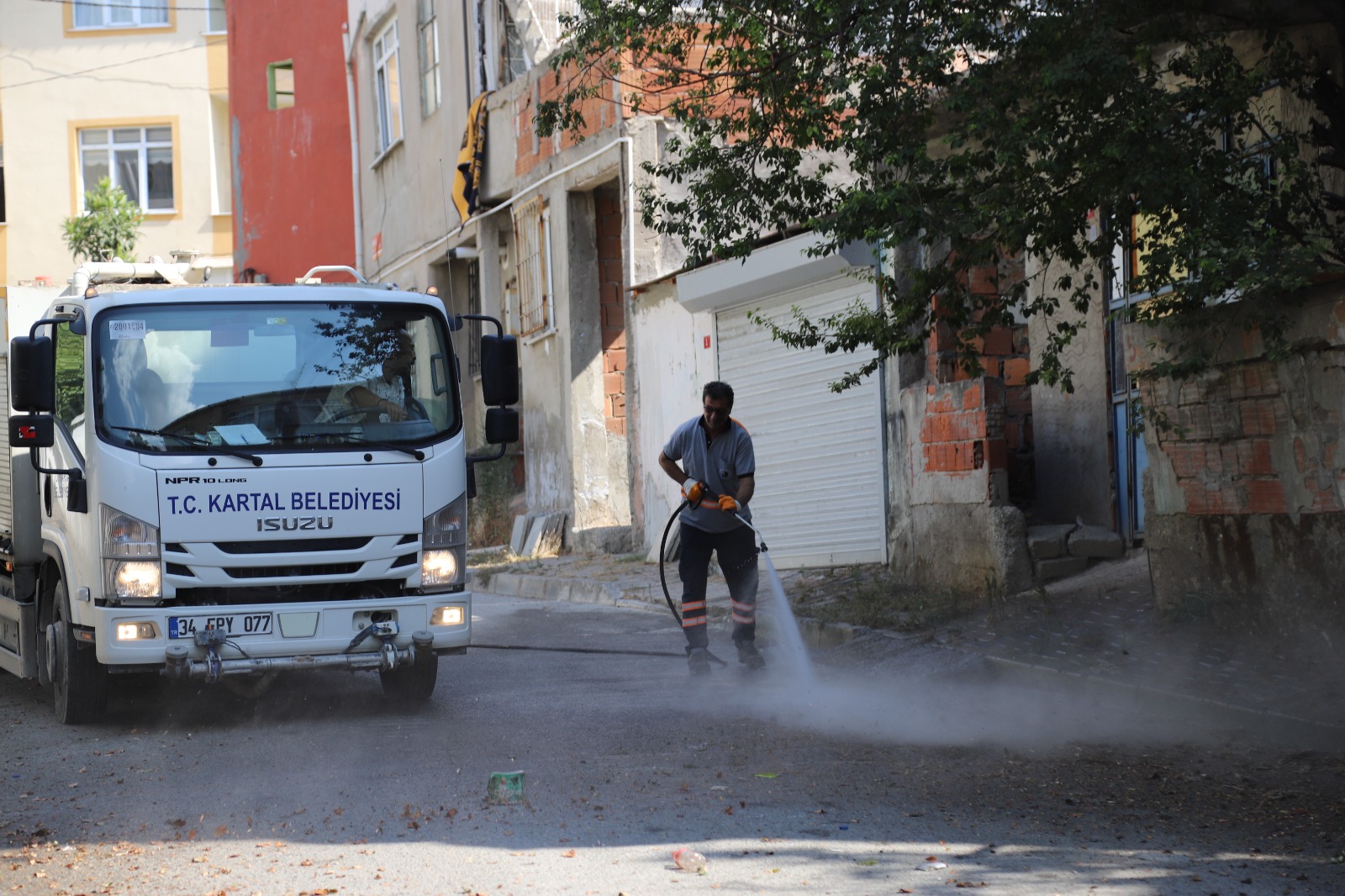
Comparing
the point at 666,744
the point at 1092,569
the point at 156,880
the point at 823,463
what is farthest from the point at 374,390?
the point at 823,463

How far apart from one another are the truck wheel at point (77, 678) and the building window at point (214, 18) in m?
29.6

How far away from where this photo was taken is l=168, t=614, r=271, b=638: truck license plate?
25.3 ft

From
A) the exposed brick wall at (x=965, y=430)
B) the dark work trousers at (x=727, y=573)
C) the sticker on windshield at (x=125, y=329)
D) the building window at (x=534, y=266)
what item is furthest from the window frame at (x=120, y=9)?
the sticker on windshield at (x=125, y=329)

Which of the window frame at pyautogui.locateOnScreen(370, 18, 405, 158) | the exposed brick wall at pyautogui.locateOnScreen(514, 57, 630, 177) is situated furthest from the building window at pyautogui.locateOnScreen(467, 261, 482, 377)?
the exposed brick wall at pyautogui.locateOnScreen(514, 57, 630, 177)

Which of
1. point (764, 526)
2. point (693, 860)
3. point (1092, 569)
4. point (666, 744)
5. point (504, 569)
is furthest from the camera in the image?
point (504, 569)

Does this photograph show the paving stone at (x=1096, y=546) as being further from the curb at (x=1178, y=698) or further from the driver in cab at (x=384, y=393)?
the driver in cab at (x=384, y=393)

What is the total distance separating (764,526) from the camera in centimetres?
1528

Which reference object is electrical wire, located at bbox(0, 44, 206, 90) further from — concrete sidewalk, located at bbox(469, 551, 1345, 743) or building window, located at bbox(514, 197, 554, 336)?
concrete sidewalk, located at bbox(469, 551, 1345, 743)

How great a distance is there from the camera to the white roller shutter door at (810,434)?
13.7 meters

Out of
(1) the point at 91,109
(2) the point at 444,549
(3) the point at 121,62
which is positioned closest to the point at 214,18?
(3) the point at 121,62

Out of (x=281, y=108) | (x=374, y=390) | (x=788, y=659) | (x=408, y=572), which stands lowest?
(x=788, y=659)

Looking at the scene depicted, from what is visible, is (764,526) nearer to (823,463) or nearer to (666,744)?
(823,463)

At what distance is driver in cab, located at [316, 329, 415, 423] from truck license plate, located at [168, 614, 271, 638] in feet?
3.50

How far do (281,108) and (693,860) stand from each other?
81.7 ft
